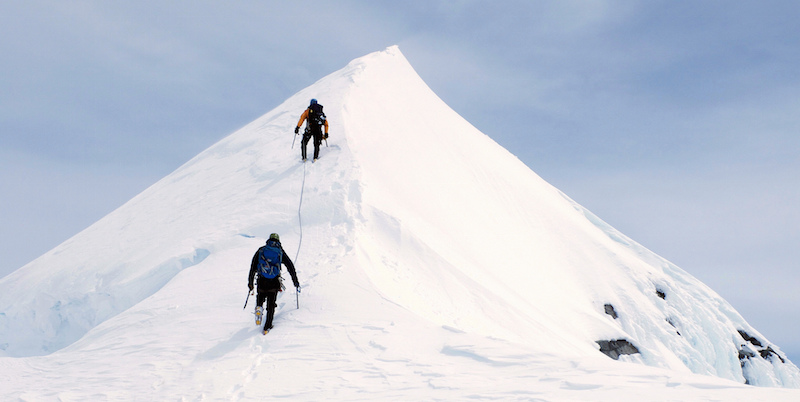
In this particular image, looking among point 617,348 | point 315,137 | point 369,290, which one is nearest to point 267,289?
point 369,290

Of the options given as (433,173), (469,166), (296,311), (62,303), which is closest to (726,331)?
(469,166)

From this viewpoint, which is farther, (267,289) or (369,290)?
(369,290)

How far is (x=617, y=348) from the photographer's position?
16047 millimetres

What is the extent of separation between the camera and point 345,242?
12398 millimetres

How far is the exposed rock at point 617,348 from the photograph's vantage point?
50.6ft

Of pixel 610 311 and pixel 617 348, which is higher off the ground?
pixel 610 311

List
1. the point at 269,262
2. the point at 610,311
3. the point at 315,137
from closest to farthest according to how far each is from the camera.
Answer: the point at 269,262
the point at 315,137
the point at 610,311

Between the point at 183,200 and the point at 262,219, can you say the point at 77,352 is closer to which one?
the point at 262,219

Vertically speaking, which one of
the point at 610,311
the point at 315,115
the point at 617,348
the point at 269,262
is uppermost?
the point at 315,115

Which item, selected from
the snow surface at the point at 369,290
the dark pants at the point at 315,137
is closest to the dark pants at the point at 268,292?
the snow surface at the point at 369,290

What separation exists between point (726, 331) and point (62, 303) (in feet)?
92.1

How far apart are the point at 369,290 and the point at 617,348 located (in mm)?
9797

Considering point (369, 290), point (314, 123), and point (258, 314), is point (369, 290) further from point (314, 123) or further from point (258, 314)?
point (314, 123)

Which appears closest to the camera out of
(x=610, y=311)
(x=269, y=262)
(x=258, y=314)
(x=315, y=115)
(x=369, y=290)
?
(x=258, y=314)
